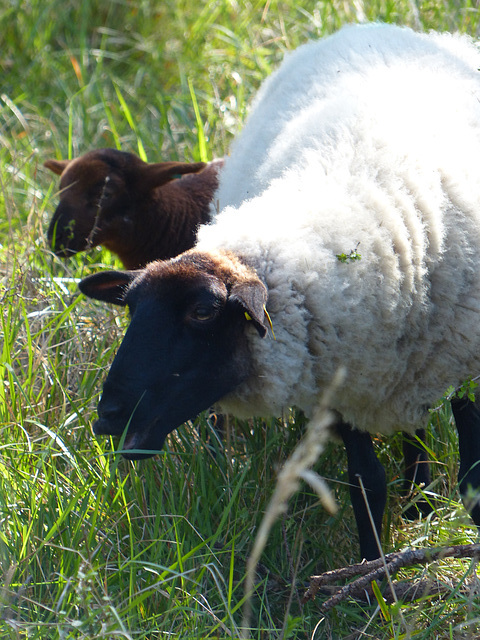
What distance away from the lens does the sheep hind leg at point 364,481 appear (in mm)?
2879

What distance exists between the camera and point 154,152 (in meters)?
5.38

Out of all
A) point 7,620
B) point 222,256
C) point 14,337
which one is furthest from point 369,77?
point 7,620

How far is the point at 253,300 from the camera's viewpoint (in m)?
2.27

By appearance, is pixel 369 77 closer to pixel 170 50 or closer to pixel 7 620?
pixel 7 620

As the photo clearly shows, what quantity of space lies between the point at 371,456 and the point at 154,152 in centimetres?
313

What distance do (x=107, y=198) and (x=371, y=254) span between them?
2196 mm

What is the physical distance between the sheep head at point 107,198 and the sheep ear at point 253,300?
2.04 meters

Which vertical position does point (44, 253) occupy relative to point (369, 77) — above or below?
below

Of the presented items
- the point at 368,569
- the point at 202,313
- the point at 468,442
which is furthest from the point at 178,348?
the point at 468,442

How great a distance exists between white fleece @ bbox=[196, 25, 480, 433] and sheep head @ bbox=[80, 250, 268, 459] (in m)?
0.10

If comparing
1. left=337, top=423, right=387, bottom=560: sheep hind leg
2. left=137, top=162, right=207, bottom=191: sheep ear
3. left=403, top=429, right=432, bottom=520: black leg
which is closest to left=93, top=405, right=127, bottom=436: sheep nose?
left=337, top=423, right=387, bottom=560: sheep hind leg

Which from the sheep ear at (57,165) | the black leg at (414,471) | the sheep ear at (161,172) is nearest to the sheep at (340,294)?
the black leg at (414,471)

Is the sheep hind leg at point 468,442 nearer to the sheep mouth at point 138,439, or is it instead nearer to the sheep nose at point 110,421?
the sheep mouth at point 138,439

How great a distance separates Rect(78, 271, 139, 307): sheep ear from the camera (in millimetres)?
2699
